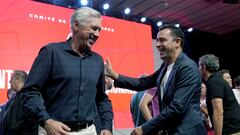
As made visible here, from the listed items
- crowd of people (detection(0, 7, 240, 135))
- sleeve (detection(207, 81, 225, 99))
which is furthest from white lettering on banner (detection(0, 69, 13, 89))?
sleeve (detection(207, 81, 225, 99))

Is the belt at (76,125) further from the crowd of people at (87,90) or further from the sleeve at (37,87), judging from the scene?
the sleeve at (37,87)

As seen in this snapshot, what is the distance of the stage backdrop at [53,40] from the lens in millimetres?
4418

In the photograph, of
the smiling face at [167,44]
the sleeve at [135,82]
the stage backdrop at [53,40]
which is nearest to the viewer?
the smiling face at [167,44]

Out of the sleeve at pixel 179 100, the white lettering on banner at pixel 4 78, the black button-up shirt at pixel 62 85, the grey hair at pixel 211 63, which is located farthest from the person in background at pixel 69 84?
the white lettering on banner at pixel 4 78

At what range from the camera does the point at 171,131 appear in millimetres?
2043

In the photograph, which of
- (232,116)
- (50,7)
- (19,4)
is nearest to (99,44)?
(50,7)

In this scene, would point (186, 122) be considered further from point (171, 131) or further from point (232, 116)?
point (232, 116)

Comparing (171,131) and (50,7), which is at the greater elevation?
(50,7)

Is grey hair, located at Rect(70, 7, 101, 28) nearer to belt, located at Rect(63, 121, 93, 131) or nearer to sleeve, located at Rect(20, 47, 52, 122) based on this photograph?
sleeve, located at Rect(20, 47, 52, 122)

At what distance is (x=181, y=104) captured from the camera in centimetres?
196

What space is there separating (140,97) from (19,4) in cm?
217

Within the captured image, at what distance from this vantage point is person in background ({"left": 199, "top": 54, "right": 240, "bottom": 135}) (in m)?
2.84

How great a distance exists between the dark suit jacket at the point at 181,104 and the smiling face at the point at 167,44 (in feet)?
0.31

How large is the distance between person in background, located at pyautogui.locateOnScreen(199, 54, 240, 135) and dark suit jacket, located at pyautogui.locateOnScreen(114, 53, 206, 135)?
0.80 meters
